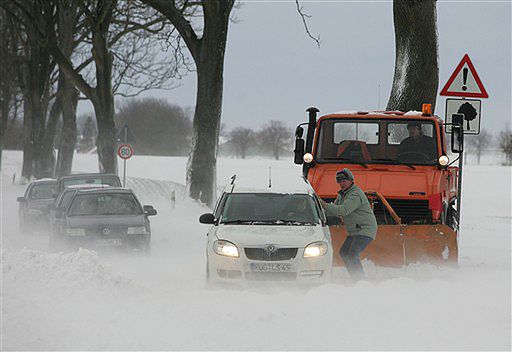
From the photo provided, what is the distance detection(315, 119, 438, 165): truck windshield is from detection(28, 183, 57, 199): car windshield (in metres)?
12.8

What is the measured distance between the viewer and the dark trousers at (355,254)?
1154 cm

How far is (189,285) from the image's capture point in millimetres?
12320

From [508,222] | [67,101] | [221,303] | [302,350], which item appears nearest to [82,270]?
[221,303]

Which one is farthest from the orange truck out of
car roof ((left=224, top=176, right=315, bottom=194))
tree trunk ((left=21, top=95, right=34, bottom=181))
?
tree trunk ((left=21, top=95, right=34, bottom=181))

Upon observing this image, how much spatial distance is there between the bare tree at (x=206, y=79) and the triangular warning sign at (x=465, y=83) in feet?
42.1

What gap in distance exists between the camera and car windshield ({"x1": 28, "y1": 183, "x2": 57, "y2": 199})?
24.5m

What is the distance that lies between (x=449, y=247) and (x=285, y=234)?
8.65ft

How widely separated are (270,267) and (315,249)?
60cm

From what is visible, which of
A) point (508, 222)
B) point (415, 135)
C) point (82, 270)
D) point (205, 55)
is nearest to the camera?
point (82, 270)

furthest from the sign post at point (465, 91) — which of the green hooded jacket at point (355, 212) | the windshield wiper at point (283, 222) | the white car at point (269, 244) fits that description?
the windshield wiper at point (283, 222)

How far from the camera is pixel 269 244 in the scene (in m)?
10.4

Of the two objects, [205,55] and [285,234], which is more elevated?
[205,55]

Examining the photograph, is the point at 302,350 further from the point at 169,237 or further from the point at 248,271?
the point at 169,237

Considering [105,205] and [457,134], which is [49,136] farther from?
[457,134]
